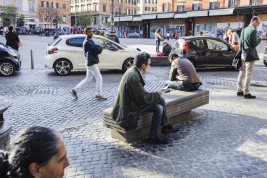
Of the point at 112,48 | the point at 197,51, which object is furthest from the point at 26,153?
the point at 197,51

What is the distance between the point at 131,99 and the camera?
4.28 meters

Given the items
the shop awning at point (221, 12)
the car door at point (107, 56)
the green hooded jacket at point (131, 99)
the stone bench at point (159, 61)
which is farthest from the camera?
the shop awning at point (221, 12)

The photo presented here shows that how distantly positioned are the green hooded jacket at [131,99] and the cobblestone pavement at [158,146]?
0.46 m

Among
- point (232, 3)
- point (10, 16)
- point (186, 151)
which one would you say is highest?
point (232, 3)

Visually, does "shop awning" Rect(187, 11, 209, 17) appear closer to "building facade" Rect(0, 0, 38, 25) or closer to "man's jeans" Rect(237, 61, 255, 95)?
"man's jeans" Rect(237, 61, 255, 95)

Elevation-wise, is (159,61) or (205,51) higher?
(205,51)

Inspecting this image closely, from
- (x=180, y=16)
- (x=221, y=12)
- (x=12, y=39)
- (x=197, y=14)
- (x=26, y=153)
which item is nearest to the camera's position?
(x=26, y=153)

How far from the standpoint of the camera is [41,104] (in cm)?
708

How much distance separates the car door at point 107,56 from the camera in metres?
11.6

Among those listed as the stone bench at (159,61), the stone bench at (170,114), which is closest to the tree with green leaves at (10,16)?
the stone bench at (159,61)

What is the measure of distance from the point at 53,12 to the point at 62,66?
68857mm

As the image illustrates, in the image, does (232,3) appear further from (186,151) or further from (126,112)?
(126,112)

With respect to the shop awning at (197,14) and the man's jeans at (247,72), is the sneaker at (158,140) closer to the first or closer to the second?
the man's jeans at (247,72)

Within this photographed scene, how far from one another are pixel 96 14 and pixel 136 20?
43066 mm
